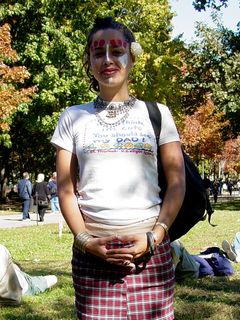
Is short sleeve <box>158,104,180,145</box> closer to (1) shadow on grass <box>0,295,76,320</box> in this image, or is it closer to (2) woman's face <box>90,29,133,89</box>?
(2) woman's face <box>90,29,133,89</box>

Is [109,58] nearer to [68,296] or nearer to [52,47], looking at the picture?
[68,296]

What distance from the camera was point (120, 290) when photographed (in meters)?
2.37

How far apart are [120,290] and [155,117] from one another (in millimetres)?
778

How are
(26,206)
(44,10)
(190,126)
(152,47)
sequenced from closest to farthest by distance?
(26,206)
(44,10)
(152,47)
(190,126)

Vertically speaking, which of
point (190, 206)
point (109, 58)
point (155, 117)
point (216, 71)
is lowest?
point (190, 206)

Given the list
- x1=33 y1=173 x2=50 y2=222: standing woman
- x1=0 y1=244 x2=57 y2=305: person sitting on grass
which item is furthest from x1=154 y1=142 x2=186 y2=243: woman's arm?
x1=33 y1=173 x2=50 y2=222: standing woman

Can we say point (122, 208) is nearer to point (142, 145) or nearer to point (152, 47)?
point (142, 145)

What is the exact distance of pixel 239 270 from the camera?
8.20 meters

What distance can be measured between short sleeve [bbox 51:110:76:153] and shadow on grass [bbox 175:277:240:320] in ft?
11.0

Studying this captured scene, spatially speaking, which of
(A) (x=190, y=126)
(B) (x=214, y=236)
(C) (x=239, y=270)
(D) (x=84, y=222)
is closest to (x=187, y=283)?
(C) (x=239, y=270)

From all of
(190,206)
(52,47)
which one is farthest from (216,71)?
(190,206)

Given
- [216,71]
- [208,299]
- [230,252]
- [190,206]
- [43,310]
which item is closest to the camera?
[190,206]

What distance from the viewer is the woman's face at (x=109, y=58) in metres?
Result: 2.55

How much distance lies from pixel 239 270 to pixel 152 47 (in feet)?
82.7
